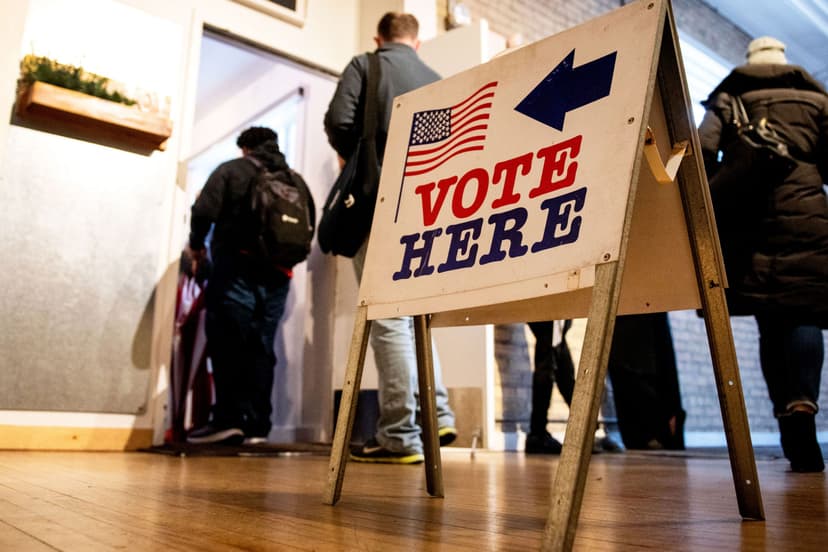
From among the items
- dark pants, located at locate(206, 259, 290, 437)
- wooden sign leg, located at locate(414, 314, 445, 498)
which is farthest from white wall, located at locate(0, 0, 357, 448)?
wooden sign leg, located at locate(414, 314, 445, 498)

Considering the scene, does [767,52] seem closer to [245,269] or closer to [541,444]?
[541,444]

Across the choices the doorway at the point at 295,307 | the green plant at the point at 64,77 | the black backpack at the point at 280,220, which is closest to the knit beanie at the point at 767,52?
the black backpack at the point at 280,220

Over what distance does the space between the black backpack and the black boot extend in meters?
2.09

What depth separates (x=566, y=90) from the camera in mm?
1110

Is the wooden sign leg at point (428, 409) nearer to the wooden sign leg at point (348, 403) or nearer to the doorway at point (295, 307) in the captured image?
the wooden sign leg at point (348, 403)

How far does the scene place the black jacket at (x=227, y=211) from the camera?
133 inches

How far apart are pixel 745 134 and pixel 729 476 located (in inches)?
42.2

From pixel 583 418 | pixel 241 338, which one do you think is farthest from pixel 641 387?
pixel 583 418

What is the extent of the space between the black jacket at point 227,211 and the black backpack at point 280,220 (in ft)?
0.17

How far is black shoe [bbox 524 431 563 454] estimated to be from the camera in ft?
11.0

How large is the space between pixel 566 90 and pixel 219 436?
261 centimetres

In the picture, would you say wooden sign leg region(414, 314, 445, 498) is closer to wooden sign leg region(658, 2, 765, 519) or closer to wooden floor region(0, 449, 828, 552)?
wooden floor region(0, 449, 828, 552)

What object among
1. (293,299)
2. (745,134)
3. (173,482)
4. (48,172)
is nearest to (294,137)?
(293,299)

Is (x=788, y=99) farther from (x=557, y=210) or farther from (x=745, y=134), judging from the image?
(x=557, y=210)
